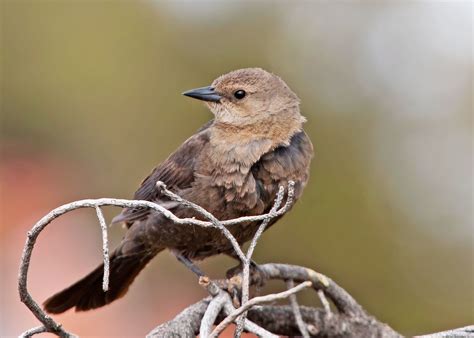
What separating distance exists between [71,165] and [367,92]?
395cm

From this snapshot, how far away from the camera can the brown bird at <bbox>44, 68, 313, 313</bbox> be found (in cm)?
363

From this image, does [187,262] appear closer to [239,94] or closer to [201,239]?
[201,239]

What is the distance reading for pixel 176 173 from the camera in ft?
13.0

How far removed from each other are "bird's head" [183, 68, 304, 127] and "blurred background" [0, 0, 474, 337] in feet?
7.55

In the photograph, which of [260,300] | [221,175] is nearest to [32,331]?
[260,300]

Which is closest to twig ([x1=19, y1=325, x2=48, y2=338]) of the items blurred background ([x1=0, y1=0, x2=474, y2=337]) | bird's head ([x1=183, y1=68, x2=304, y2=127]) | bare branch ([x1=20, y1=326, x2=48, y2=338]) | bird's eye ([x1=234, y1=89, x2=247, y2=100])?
bare branch ([x1=20, y1=326, x2=48, y2=338])

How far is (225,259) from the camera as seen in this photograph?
6.93 m

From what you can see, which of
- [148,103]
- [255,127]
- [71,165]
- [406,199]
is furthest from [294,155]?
[71,165]

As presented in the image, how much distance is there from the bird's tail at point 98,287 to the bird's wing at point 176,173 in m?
0.30

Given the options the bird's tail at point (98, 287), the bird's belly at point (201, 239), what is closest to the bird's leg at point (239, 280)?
the bird's belly at point (201, 239)

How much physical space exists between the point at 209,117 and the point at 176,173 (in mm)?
3375

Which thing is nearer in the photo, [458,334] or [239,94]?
[458,334]

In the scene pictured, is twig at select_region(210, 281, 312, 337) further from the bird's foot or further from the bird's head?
the bird's head

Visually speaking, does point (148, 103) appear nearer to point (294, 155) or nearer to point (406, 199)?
point (406, 199)
